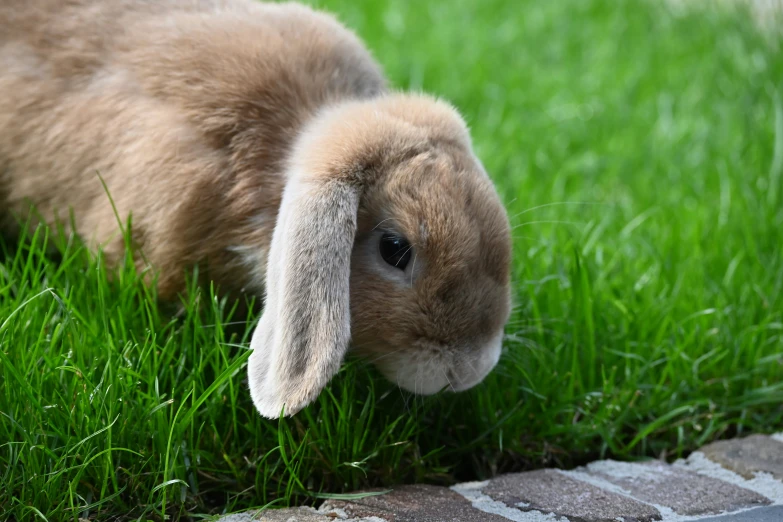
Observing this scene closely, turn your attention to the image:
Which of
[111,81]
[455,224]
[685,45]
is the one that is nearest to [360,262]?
[455,224]

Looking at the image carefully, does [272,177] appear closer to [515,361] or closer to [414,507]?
[515,361]

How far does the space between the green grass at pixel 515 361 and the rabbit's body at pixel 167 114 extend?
16cm

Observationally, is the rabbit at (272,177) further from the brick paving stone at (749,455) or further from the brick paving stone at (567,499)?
the brick paving stone at (749,455)

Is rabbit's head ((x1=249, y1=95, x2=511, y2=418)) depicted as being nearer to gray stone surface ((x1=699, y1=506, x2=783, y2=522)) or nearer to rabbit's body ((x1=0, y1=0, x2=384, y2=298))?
rabbit's body ((x1=0, y1=0, x2=384, y2=298))

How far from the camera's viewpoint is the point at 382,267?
7.52 ft

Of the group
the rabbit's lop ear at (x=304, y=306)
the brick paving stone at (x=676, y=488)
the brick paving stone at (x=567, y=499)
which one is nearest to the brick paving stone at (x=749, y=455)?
the brick paving stone at (x=676, y=488)

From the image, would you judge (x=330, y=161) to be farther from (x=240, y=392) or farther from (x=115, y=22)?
(x=115, y=22)

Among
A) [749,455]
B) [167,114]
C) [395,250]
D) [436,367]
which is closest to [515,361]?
[436,367]

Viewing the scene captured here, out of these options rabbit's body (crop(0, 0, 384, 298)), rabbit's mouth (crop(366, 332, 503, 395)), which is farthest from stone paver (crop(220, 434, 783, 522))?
rabbit's body (crop(0, 0, 384, 298))

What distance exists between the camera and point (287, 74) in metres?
2.65

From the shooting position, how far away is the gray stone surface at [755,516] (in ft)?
6.86

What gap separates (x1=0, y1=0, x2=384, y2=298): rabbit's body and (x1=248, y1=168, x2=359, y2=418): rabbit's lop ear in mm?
343

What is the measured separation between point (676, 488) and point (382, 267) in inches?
36.8

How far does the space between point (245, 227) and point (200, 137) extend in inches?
11.6
